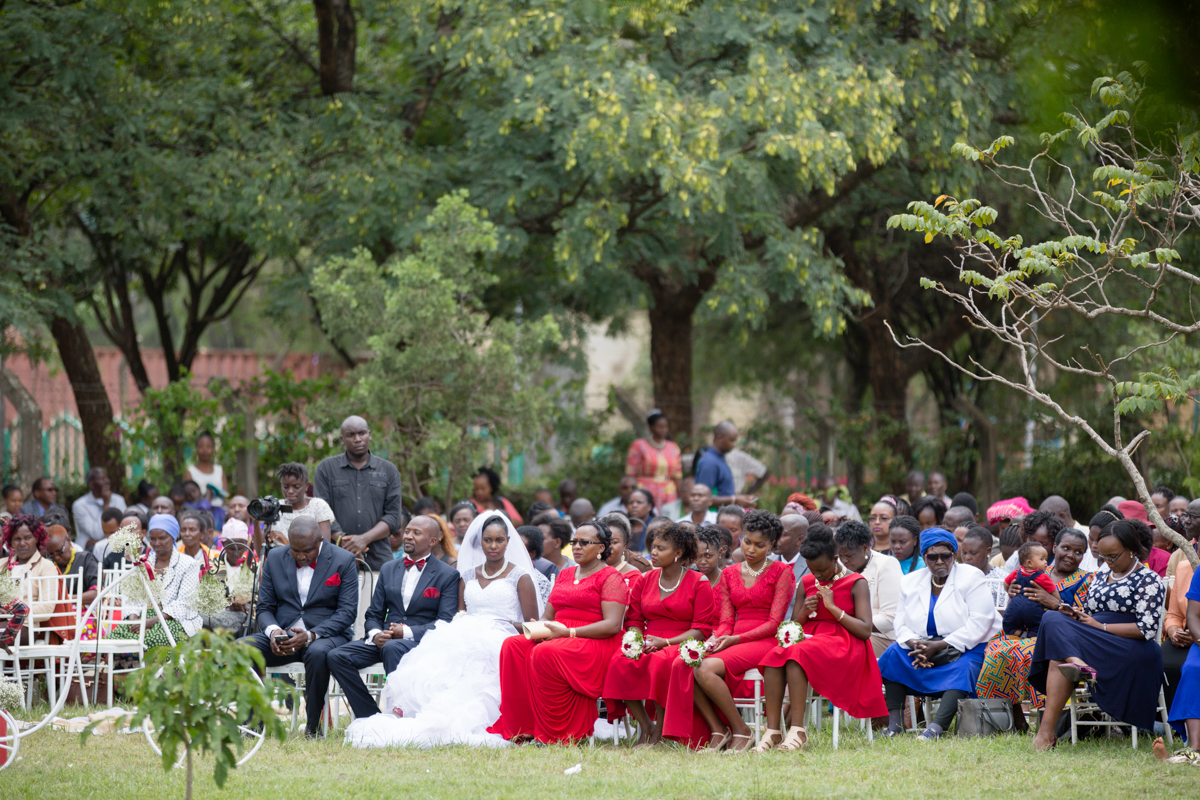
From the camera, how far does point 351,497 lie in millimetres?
10000

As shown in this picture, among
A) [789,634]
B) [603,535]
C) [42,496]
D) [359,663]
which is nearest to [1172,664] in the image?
[789,634]

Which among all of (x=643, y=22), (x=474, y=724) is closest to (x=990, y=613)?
(x=474, y=724)

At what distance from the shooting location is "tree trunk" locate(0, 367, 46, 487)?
50.5ft

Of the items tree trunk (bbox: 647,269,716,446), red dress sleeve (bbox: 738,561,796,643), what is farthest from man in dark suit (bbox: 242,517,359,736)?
tree trunk (bbox: 647,269,716,446)

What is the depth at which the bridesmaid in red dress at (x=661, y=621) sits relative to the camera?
8078 mm

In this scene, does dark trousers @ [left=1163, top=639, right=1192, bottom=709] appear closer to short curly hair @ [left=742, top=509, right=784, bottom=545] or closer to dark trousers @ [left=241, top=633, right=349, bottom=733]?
short curly hair @ [left=742, top=509, right=784, bottom=545]

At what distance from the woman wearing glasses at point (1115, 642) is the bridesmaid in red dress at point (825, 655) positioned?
1.05 m

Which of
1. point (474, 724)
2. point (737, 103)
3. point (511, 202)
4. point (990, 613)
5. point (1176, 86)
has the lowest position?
point (474, 724)

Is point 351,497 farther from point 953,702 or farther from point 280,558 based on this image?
point 953,702

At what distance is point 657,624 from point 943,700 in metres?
1.90

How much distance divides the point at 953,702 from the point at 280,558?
4.69 m

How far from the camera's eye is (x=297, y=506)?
9.62m

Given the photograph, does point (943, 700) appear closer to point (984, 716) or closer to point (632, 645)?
point (984, 716)

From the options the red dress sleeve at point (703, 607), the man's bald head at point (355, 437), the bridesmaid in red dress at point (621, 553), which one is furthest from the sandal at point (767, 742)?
the man's bald head at point (355, 437)
